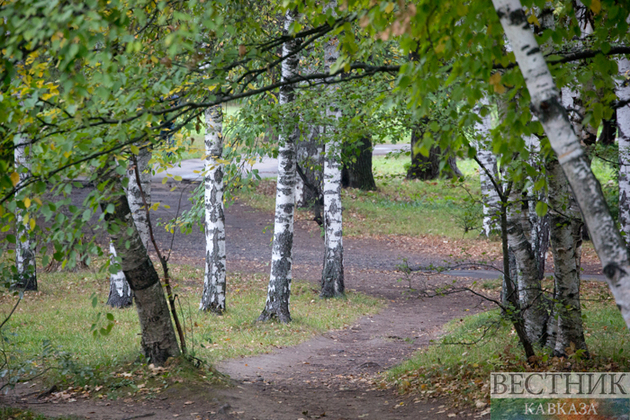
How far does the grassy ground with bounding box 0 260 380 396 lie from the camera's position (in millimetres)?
7021

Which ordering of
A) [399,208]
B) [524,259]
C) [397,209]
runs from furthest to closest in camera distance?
1. [399,208]
2. [397,209]
3. [524,259]

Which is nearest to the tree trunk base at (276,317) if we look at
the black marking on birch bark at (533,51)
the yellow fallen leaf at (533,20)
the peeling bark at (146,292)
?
the peeling bark at (146,292)

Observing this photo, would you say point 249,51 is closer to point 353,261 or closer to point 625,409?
point 625,409

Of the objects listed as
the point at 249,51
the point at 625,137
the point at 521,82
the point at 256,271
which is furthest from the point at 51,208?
the point at 256,271

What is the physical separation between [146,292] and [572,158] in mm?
5067

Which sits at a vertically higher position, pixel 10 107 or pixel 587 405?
pixel 10 107

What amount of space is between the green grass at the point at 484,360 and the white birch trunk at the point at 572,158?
9.56 ft

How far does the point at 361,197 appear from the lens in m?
24.3

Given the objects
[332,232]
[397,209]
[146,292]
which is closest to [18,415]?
[146,292]

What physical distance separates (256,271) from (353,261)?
3334mm

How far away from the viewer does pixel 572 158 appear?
262 cm

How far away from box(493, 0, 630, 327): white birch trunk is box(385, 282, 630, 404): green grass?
291 cm

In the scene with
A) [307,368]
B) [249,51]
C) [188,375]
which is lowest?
[307,368]

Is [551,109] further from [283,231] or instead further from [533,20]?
[283,231]
